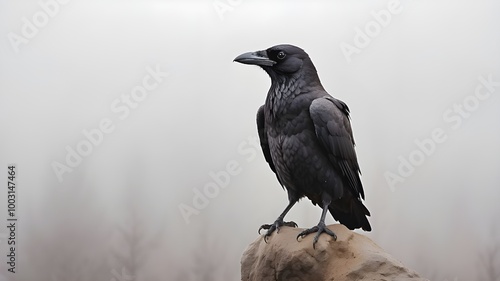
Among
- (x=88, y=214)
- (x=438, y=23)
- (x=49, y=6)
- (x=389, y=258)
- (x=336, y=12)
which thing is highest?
(x=49, y=6)

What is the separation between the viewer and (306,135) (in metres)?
3.05

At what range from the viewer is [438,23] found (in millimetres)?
4293

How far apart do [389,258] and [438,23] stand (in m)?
2.32

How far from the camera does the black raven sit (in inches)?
119

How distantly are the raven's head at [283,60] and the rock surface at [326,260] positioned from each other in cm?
96

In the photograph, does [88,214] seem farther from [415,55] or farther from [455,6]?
[455,6]

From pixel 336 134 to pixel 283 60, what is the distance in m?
0.56

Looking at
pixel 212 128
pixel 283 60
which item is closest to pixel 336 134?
pixel 283 60

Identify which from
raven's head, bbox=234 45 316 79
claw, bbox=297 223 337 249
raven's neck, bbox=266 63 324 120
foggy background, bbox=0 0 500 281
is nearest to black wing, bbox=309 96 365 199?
raven's neck, bbox=266 63 324 120

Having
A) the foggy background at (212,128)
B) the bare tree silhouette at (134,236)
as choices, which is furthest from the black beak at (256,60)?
the bare tree silhouette at (134,236)

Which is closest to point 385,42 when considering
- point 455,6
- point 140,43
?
point 455,6

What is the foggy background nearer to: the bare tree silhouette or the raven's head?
the bare tree silhouette

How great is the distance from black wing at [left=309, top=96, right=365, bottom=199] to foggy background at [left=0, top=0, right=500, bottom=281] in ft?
3.74

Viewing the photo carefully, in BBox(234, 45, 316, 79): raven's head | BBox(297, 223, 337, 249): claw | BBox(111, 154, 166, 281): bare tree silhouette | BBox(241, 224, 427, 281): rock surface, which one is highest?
BBox(234, 45, 316, 79): raven's head
